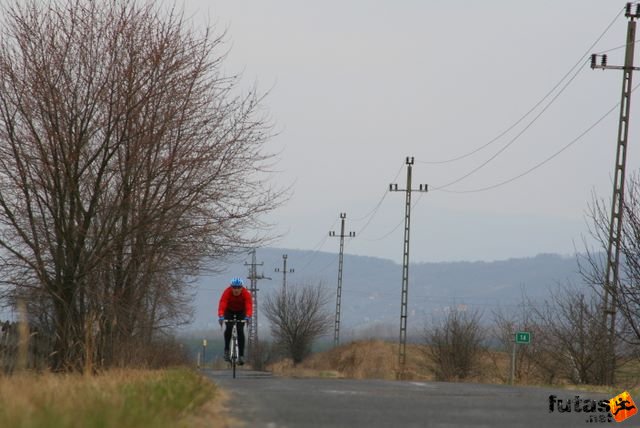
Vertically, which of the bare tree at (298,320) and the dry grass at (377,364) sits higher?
the bare tree at (298,320)

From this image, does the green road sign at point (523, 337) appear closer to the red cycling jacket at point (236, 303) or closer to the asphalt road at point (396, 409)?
the red cycling jacket at point (236, 303)

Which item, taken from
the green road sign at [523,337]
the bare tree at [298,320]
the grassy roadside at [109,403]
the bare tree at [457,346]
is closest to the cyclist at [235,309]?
the grassy roadside at [109,403]

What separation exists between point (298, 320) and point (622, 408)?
71.5 m

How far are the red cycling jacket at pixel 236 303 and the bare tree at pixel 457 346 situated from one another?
24.8m

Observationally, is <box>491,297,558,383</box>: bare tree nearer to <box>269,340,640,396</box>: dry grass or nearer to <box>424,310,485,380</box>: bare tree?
<box>269,340,640,396</box>: dry grass

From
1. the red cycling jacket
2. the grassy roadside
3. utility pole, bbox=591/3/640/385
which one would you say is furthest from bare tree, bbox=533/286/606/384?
the grassy roadside

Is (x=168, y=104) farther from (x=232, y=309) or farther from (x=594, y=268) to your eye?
(x=594, y=268)

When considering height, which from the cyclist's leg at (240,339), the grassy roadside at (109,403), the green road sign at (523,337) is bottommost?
the grassy roadside at (109,403)

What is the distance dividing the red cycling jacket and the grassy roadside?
841 centimetres

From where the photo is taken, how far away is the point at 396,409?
11.3m

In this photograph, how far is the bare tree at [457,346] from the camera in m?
45.6

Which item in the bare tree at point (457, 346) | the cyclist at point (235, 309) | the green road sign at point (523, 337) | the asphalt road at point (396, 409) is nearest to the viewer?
the asphalt road at point (396, 409)

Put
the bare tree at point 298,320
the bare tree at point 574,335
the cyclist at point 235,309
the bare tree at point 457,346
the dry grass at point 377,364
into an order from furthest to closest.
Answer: the bare tree at point 298,320 → the dry grass at point 377,364 → the bare tree at point 457,346 → the bare tree at point 574,335 → the cyclist at point 235,309

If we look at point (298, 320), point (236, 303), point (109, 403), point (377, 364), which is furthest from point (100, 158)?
point (298, 320)
